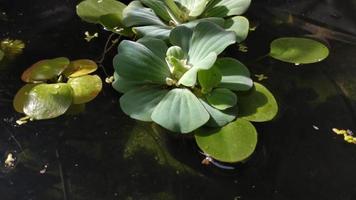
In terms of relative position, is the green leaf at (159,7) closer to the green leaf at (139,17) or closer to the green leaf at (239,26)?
the green leaf at (139,17)

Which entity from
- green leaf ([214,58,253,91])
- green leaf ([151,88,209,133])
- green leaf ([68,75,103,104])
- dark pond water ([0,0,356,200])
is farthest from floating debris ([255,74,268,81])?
green leaf ([68,75,103,104])

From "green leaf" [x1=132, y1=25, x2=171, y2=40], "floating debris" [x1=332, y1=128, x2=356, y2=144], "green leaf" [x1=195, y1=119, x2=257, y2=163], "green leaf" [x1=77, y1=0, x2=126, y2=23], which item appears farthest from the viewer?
"green leaf" [x1=77, y1=0, x2=126, y2=23]

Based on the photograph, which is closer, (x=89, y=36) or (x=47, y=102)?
(x=47, y=102)

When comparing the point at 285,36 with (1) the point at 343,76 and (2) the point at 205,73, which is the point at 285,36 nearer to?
(1) the point at 343,76

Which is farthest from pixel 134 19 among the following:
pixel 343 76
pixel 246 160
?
pixel 343 76

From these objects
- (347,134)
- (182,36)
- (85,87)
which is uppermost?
(182,36)

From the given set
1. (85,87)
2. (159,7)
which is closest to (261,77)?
(159,7)

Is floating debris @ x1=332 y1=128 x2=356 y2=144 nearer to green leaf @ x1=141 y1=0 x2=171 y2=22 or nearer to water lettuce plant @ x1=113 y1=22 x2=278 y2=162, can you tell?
water lettuce plant @ x1=113 y1=22 x2=278 y2=162

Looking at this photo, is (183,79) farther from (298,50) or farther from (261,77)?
(298,50)
